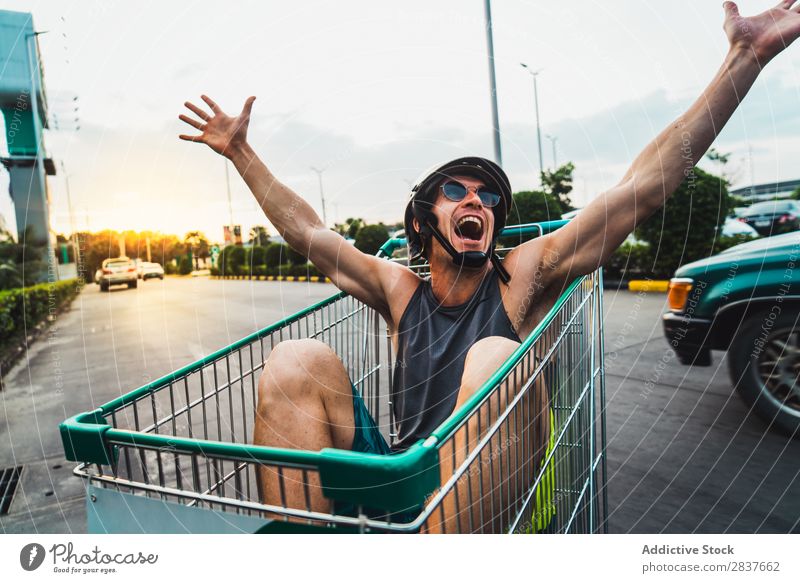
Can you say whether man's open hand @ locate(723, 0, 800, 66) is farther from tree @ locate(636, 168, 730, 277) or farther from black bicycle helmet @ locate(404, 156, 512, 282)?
tree @ locate(636, 168, 730, 277)

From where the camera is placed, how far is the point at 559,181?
147 inches

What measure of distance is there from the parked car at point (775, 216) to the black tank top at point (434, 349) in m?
4.66

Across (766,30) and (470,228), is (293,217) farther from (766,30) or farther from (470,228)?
(766,30)

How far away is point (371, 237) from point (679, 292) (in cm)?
263

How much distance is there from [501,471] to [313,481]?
524 mm

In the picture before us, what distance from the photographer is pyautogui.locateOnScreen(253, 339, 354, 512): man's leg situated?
1640 mm

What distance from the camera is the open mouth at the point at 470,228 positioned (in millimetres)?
2050

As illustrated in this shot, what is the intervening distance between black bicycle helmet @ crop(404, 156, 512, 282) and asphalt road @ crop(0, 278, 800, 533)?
4.69ft

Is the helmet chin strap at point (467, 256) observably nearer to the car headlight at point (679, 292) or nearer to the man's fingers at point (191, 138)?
the man's fingers at point (191, 138)

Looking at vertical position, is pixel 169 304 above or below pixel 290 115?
below

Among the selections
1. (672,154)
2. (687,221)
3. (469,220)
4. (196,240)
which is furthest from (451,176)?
(687,221)

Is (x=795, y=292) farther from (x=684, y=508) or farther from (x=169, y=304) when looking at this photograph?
(x=169, y=304)

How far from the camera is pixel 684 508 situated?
2.66 meters
